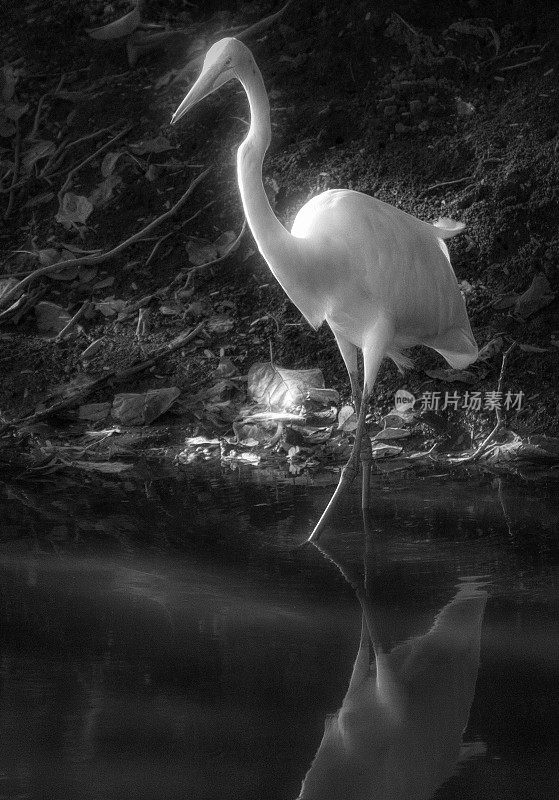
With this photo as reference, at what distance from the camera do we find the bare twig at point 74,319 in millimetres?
5754

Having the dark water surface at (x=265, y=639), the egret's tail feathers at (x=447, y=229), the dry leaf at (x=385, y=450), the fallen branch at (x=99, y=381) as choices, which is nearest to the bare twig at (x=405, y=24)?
the fallen branch at (x=99, y=381)

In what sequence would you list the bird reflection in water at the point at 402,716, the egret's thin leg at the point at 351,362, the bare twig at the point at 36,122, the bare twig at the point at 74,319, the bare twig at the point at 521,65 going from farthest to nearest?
the bare twig at the point at 36,122 < the bare twig at the point at 521,65 < the bare twig at the point at 74,319 < the egret's thin leg at the point at 351,362 < the bird reflection in water at the point at 402,716

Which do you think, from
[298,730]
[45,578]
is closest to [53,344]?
[45,578]

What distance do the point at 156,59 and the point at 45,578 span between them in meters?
4.89

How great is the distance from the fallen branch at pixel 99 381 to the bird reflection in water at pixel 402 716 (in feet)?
7.77

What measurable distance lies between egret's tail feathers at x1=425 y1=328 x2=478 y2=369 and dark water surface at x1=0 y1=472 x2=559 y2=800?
0.54m

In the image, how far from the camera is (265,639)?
2.97 m

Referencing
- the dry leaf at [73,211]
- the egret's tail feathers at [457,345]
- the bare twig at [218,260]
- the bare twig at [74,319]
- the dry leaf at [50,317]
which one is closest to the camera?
the egret's tail feathers at [457,345]

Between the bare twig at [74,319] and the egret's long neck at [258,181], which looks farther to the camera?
the bare twig at [74,319]

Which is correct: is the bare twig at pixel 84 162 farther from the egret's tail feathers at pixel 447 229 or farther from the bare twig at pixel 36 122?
the egret's tail feathers at pixel 447 229

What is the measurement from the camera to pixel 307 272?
4.04 meters

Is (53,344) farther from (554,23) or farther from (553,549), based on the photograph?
(554,23)

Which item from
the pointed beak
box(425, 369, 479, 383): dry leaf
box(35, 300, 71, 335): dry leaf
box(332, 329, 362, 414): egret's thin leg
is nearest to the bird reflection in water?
box(332, 329, 362, 414): egret's thin leg

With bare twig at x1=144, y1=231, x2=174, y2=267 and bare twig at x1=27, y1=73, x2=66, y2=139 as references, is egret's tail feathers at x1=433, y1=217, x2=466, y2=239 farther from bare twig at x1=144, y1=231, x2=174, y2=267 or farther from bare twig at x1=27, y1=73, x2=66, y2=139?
bare twig at x1=27, y1=73, x2=66, y2=139
